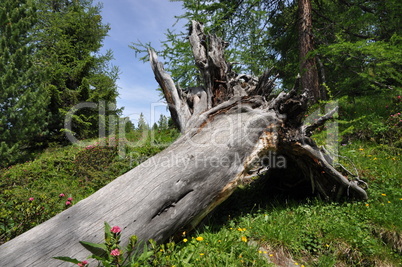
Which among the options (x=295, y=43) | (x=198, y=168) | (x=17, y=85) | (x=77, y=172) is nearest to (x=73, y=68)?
(x=17, y=85)

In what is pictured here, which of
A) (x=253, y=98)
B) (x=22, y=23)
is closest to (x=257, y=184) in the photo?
(x=253, y=98)

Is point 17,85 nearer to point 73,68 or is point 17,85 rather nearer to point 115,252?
point 73,68

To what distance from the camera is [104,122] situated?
49.3 feet

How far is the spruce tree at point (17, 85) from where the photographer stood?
10.8 meters

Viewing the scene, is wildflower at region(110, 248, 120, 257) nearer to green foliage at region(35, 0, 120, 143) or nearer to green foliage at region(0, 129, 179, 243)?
green foliage at region(0, 129, 179, 243)

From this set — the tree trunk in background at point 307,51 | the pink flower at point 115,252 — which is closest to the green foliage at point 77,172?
the pink flower at point 115,252

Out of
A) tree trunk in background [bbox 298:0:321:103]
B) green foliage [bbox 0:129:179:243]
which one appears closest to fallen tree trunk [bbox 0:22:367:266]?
green foliage [bbox 0:129:179:243]

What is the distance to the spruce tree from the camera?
10797 millimetres

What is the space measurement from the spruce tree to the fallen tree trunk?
417 inches

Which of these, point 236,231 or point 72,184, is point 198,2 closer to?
point 72,184

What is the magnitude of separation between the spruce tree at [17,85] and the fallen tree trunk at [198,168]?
10583 millimetres

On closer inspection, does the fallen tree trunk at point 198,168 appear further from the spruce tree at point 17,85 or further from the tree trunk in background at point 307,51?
the spruce tree at point 17,85

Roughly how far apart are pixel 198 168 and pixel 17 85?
493 inches

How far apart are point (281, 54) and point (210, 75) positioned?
7839mm
